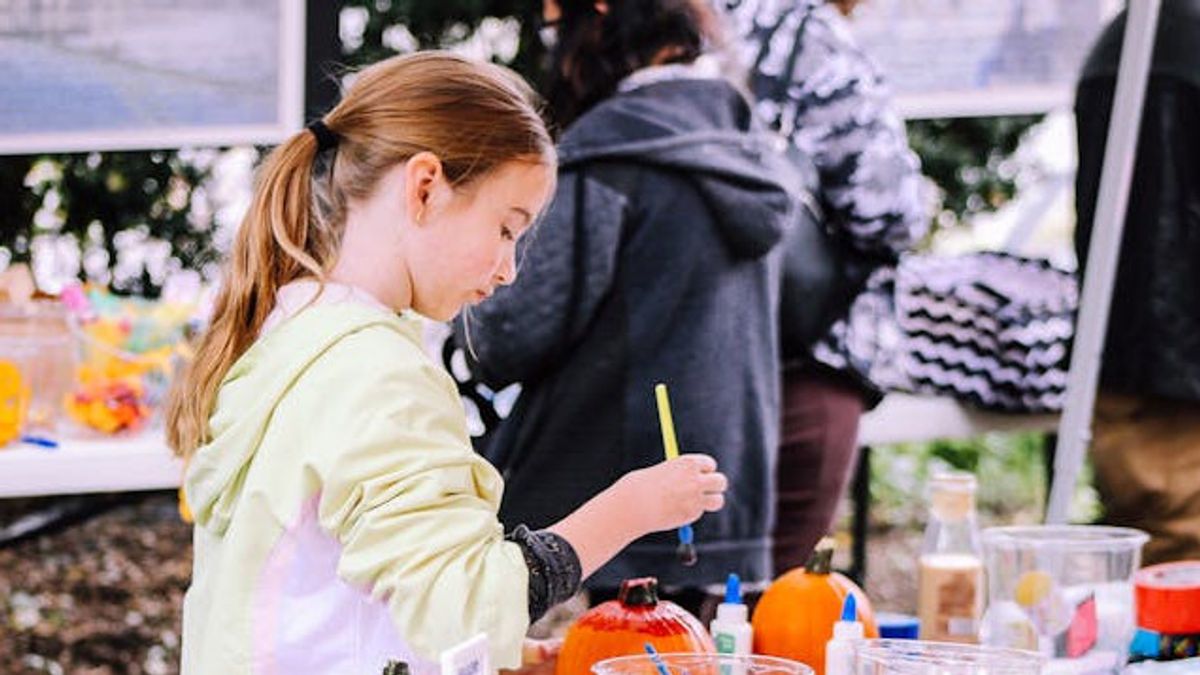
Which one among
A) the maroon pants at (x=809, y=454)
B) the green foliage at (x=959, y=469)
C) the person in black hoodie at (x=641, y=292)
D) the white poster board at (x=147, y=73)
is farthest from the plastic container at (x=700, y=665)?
the green foliage at (x=959, y=469)

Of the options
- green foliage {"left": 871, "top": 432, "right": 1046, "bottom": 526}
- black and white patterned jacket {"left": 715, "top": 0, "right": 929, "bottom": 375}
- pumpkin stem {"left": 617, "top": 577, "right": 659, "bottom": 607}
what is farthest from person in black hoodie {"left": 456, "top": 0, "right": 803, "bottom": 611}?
green foliage {"left": 871, "top": 432, "right": 1046, "bottom": 526}

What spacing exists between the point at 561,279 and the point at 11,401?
946mm

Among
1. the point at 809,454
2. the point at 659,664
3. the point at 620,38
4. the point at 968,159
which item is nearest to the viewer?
the point at 659,664

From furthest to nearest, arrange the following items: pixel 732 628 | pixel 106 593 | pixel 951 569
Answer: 1. pixel 106 593
2. pixel 951 569
3. pixel 732 628

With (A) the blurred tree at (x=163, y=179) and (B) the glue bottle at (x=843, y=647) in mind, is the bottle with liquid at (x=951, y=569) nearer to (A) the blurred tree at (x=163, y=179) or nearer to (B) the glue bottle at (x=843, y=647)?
(B) the glue bottle at (x=843, y=647)

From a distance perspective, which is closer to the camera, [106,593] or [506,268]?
[506,268]

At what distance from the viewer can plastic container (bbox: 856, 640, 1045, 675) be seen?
6.33 ft

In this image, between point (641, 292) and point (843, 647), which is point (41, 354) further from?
point (843, 647)

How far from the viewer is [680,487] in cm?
202

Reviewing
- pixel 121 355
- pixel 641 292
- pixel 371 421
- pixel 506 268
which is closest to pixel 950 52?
pixel 641 292

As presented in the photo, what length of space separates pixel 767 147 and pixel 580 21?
36 cm

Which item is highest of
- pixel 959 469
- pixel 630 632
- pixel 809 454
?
pixel 630 632

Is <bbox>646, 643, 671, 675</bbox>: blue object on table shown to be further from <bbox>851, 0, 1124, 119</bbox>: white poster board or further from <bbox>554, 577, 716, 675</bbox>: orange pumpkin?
<bbox>851, 0, 1124, 119</bbox>: white poster board

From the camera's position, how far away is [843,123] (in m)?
3.46
